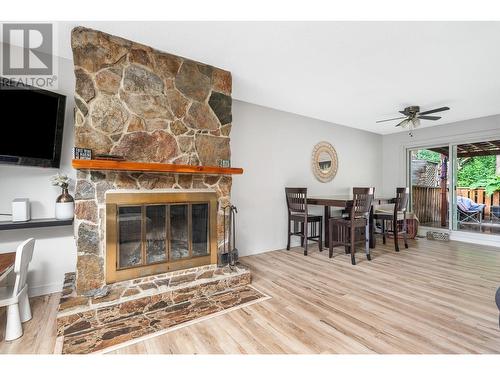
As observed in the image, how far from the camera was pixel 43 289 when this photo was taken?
242 centimetres

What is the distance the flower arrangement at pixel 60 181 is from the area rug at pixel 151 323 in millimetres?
1335

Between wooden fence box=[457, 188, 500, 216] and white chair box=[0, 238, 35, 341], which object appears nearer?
white chair box=[0, 238, 35, 341]

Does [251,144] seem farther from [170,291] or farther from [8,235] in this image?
[8,235]

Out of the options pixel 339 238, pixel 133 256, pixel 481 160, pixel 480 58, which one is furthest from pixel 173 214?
pixel 481 160

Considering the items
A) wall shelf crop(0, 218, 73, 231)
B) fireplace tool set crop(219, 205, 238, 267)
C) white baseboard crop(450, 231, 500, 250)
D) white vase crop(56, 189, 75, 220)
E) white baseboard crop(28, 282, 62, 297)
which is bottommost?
white baseboard crop(28, 282, 62, 297)

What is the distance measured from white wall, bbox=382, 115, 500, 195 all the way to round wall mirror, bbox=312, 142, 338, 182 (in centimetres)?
184

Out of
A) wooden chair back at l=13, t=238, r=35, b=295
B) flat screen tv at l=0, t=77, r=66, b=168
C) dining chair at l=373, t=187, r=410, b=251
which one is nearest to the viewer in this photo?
Result: wooden chair back at l=13, t=238, r=35, b=295

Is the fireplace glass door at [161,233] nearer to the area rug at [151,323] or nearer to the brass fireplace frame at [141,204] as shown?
the brass fireplace frame at [141,204]

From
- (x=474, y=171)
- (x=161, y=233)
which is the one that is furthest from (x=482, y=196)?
(x=161, y=233)

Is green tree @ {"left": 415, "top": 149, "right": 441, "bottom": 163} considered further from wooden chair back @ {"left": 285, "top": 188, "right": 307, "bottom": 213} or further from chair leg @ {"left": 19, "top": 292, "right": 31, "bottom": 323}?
chair leg @ {"left": 19, "top": 292, "right": 31, "bottom": 323}

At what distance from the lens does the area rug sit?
1.65m

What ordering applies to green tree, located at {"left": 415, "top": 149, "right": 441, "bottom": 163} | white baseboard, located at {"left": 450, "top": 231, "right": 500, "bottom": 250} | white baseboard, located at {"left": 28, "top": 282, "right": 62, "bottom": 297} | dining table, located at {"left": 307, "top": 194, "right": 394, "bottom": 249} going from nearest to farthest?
white baseboard, located at {"left": 28, "top": 282, "right": 62, "bottom": 297}, dining table, located at {"left": 307, "top": 194, "right": 394, "bottom": 249}, white baseboard, located at {"left": 450, "top": 231, "right": 500, "bottom": 250}, green tree, located at {"left": 415, "top": 149, "right": 441, "bottom": 163}

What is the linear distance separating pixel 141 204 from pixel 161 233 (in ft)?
1.17

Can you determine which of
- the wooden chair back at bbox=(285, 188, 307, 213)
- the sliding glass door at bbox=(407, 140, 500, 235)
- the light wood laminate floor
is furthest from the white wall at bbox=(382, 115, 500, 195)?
the wooden chair back at bbox=(285, 188, 307, 213)
